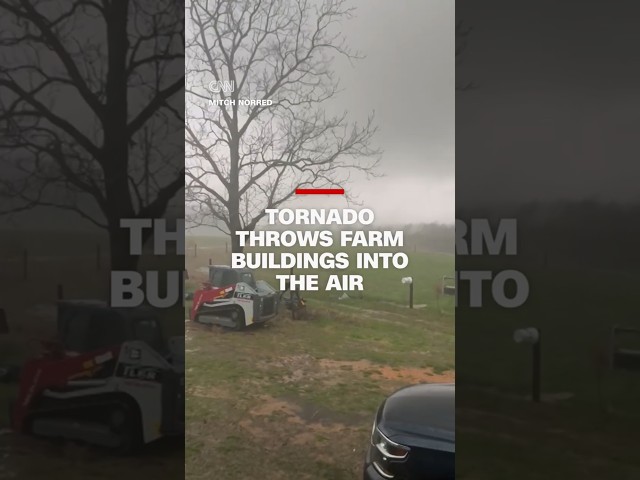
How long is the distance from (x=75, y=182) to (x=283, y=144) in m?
0.86

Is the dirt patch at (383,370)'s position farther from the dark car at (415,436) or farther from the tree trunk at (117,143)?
the tree trunk at (117,143)

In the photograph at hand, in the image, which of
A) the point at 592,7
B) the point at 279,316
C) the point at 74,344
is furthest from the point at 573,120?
the point at 74,344

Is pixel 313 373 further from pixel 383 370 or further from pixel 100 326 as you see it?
pixel 100 326

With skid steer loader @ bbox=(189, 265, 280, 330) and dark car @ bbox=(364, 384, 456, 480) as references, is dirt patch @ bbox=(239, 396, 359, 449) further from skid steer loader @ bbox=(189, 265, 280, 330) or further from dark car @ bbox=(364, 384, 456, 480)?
skid steer loader @ bbox=(189, 265, 280, 330)

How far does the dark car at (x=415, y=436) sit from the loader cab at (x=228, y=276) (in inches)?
28.5

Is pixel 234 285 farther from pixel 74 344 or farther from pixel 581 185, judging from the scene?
pixel 581 185

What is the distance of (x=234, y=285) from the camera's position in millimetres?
2098

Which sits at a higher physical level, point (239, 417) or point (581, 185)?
point (581, 185)

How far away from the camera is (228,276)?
2.10m

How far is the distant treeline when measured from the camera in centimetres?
213

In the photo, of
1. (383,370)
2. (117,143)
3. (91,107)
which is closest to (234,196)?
(117,143)

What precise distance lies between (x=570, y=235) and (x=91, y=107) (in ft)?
6.57

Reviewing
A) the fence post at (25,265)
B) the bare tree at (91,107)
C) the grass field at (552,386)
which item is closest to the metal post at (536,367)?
the grass field at (552,386)

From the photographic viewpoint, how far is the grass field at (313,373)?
82.1 inches
